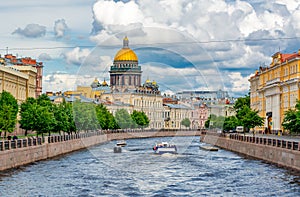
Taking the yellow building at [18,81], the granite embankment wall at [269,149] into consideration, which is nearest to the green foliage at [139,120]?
the yellow building at [18,81]

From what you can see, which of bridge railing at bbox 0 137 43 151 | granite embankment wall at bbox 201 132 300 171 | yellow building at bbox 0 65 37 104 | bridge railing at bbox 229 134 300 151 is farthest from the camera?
yellow building at bbox 0 65 37 104

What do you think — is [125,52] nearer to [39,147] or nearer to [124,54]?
[124,54]

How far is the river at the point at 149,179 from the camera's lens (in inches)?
1457

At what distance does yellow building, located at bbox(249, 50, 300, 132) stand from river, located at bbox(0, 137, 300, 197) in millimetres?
38879

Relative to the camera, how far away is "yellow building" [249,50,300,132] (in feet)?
310

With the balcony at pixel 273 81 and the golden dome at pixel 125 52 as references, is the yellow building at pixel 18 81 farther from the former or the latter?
the balcony at pixel 273 81

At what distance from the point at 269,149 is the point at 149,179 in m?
15.8

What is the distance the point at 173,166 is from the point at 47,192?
18979 millimetres

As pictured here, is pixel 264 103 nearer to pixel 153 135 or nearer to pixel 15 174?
pixel 153 135

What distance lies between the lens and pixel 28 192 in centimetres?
3625

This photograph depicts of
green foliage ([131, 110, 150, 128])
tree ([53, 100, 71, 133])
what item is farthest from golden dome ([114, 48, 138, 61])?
green foliage ([131, 110, 150, 128])

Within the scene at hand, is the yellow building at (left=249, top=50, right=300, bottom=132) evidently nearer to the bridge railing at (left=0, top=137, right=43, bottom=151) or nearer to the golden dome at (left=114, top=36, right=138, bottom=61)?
the golden dome at (left=114, top=36, right=138, bottom=61)

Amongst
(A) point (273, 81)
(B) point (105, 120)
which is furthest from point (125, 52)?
(B) point (105, 120)

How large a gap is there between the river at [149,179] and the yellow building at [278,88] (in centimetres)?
3888
